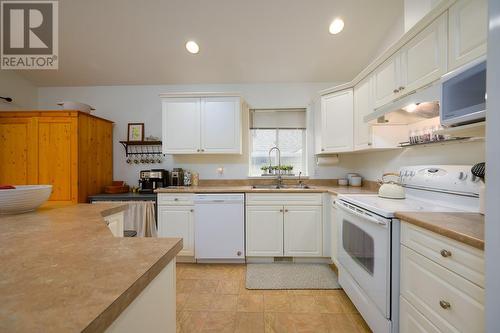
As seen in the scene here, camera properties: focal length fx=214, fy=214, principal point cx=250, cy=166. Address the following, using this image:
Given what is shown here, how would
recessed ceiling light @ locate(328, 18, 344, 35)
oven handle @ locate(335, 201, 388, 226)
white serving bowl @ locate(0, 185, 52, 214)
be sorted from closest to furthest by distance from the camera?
white serving bowl @ locate(0, 185, 52, 214) → oven handle @ locate(335, 201, 388, 226) → recessed ceiling light @ locate(328, 18, 344, 35)

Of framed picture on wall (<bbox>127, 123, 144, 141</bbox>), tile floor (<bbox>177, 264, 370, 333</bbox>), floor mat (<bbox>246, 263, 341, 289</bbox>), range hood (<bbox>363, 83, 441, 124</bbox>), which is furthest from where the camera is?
framed picture on wall (<bbox>127, 123, 144, 141</bbox>)

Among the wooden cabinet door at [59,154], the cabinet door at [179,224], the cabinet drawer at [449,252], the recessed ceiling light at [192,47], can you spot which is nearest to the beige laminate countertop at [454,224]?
the cabinet drawer at [449,252]

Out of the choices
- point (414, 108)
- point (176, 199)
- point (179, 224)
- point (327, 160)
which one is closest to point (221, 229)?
point (179, 224)

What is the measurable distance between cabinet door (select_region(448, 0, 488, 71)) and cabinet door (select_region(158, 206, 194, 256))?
2.72 m

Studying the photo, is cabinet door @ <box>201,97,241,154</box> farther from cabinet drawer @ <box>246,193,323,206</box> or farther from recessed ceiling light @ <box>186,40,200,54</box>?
cabinet drawer @ <box>246,193,323,206</box>

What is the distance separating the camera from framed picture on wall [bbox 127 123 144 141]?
3322 millimetres

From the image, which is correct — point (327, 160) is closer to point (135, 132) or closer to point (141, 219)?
point (141, 219)

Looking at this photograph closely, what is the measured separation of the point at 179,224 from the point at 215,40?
2364 mm

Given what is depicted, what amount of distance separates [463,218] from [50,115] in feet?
13.8

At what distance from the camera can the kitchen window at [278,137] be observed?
334cm

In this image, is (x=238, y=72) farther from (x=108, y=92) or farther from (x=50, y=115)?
(x=50, y=115)

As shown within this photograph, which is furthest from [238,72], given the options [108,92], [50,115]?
[50,115]

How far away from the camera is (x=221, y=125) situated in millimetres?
2943

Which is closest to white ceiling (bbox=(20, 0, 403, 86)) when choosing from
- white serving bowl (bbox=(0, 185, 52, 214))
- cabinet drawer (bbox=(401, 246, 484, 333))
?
white serving bowl (bbox=(0, 185, 52, 214))
